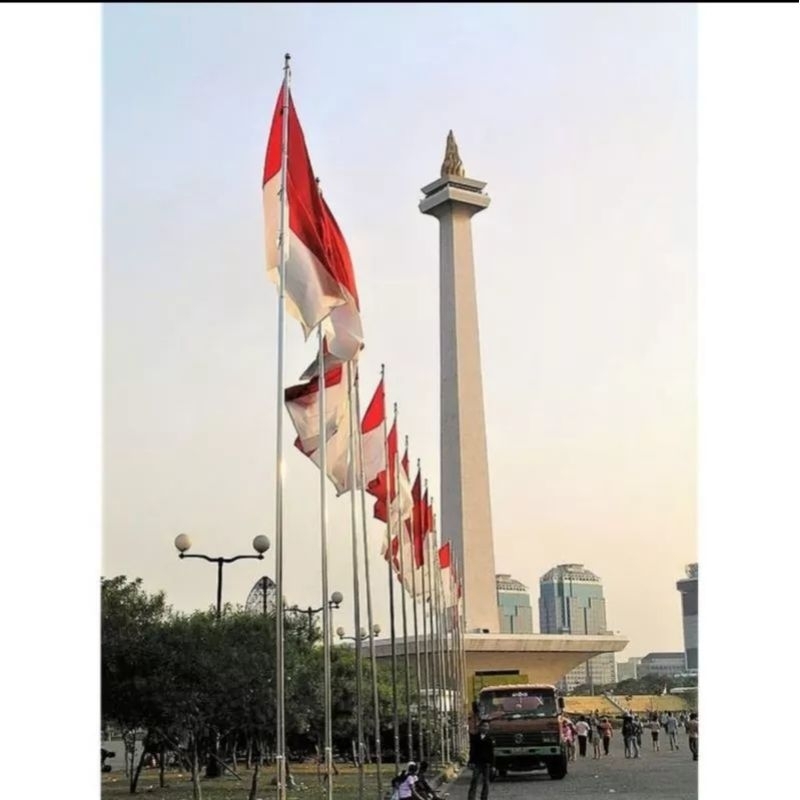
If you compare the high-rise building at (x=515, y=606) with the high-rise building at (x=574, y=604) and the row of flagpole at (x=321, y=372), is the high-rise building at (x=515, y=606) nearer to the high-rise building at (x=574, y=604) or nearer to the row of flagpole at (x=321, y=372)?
the high-rise building at (x=574, y=604)

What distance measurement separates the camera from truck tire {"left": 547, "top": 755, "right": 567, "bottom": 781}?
73.4 ft

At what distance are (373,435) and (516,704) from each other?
21.6ft

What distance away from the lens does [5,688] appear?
9266 millimetres

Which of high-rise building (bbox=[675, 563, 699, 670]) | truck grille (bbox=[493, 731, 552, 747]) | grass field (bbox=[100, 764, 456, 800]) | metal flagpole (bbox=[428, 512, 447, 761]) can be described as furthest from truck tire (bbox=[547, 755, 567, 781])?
high-rise building (bbox=[675, 563, 699, 670])

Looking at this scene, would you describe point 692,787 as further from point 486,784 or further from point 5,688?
point 5,688

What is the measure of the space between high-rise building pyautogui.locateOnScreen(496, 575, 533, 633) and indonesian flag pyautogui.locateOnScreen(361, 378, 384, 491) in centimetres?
10231

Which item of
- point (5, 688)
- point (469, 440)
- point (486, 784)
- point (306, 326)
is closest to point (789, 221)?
point (306, 326)

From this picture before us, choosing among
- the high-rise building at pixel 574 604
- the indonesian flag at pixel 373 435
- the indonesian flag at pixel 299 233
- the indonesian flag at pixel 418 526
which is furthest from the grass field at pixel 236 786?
the high-rise building at pixel 574 604

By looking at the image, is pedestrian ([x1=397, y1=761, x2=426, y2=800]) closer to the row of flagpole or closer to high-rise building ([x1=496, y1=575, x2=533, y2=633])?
the row of flagpole

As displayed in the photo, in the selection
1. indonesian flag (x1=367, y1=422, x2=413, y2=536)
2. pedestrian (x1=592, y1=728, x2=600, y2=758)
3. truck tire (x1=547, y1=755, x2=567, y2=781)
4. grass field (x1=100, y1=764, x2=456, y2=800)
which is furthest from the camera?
pedestrian (x1=592, y1=728, x2=600, y2=758)

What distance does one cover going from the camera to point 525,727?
2239 cm

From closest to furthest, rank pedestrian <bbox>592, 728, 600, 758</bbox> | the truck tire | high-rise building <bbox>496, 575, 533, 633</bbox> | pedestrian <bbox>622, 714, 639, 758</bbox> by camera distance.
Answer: the truck tire → pedestrian <bbox>622, 714, 639, 758</bbox> → pedestrian <bbox>592, 728, 600, 758</bbox> → high-rise building <bbox>496, 575, 533, 633</bbox>

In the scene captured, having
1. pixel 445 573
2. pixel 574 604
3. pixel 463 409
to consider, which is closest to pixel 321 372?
pixel 445 573

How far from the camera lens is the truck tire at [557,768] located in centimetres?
2238
